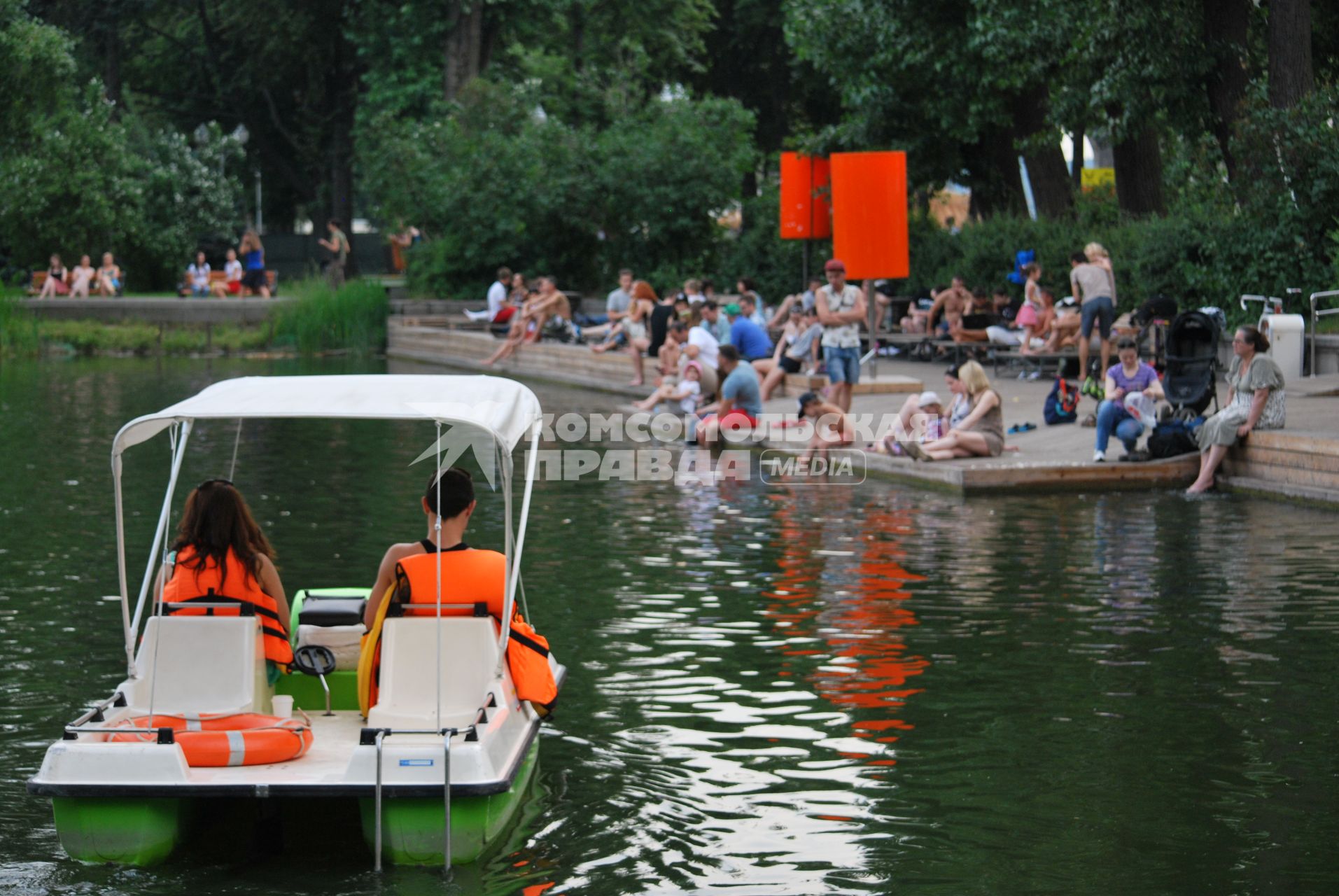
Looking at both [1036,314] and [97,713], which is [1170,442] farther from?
[97,713]

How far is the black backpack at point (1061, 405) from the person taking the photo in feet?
63.3

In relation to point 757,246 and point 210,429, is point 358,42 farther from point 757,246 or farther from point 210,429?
point 210,429

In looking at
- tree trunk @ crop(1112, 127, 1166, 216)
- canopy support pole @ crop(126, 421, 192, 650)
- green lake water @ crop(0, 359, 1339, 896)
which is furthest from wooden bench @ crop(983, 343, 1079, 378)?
canopy support pole @ crop(126, 421, 192, 650)

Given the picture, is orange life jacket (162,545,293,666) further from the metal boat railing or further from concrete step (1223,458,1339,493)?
concrete step (1223,458,1339,493)

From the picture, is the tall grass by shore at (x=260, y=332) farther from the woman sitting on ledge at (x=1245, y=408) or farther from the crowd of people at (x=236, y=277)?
the woman sitting on ledge at (x=1245, y=408)

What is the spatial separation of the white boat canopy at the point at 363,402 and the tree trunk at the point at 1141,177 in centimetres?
2284

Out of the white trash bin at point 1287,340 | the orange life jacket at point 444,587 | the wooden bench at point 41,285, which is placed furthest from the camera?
the wooden bench at point 41,285

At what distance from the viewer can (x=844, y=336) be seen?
1966cm

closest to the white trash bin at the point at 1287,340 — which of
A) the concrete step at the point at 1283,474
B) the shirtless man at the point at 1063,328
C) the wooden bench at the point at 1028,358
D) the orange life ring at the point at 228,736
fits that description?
the wooden bench at the point at 1028,358

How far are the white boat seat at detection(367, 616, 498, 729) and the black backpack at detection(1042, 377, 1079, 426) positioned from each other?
1286cm

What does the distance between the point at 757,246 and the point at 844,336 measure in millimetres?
16732

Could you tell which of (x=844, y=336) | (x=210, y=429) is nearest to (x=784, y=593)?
(x=844, y=336)

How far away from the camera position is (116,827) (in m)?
6.68

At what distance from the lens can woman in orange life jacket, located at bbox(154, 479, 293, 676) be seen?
24.6 ft
